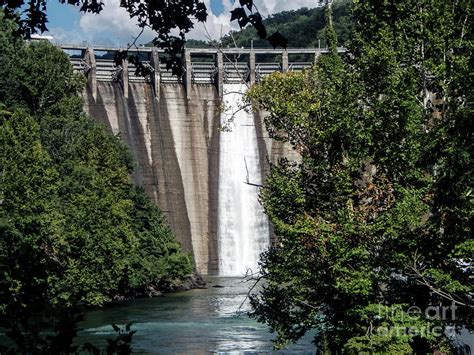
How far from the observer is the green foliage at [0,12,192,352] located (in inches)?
1633

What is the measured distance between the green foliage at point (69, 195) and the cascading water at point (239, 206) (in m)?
10.1

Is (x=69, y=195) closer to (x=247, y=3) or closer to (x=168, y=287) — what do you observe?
(x=168, y=287)

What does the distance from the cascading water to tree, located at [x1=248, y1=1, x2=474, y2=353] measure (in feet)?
149

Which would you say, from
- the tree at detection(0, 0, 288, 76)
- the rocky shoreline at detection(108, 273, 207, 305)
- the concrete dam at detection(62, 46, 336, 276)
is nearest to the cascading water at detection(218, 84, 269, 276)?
the concrete dam at detection(62, 46, 336, 276)

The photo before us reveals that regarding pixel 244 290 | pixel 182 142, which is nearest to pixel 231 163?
pixel 182 142

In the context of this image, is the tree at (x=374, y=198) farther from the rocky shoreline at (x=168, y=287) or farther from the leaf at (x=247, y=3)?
the rocky shoreline at (x=168, y=287)

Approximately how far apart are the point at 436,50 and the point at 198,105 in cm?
5169

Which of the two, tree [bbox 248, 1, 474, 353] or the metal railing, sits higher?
the metal railing

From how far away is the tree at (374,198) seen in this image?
69.7 ft

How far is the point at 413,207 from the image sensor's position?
21.3 m

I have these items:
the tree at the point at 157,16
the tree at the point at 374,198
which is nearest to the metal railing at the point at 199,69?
the tree at the point at 374,198

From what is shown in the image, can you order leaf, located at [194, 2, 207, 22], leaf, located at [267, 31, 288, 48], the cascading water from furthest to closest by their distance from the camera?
the cascading water < leaf, located at [194, 2, 207, 22] < leaf, located at [267, 31, 288, 48]

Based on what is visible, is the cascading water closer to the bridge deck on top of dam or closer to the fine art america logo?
the bridge deck on top of dam

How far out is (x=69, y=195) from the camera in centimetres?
4697
